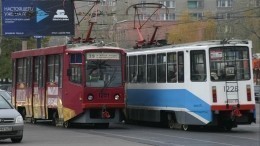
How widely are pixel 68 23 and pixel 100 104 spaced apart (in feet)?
72.2

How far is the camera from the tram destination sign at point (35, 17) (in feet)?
152

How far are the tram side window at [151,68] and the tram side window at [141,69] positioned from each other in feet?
1.34

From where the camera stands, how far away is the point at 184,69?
25.1 metres

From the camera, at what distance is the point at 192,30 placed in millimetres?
83062

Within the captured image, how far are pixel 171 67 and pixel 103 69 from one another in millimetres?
2616

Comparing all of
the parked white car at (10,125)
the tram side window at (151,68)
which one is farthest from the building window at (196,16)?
the parked white car at (10,125)

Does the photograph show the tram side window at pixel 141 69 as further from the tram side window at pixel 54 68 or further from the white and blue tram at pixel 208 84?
the tram side window at pixel 54 68

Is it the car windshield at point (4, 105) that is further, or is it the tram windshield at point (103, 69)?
the tram windshield at point (103, 69)

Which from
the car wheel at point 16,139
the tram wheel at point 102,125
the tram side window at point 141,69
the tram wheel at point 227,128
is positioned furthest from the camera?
the tram side window at point 141,69

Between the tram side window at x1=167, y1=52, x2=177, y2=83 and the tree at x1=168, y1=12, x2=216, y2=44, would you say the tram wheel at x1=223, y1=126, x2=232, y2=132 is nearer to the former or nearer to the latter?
the tram side window at x1=167, y1=52, x2=177, y2=83

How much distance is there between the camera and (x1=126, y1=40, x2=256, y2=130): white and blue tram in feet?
79.4

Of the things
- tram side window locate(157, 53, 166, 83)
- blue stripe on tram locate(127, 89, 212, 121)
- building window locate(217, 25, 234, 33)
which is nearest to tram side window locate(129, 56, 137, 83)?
blue stripe on tram locate(127, 89, 212, 121)

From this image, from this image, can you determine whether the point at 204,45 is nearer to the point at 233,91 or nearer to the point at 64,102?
the point at 233,91

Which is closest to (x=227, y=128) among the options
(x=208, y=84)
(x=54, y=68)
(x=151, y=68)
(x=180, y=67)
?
(x=208, y=84)
